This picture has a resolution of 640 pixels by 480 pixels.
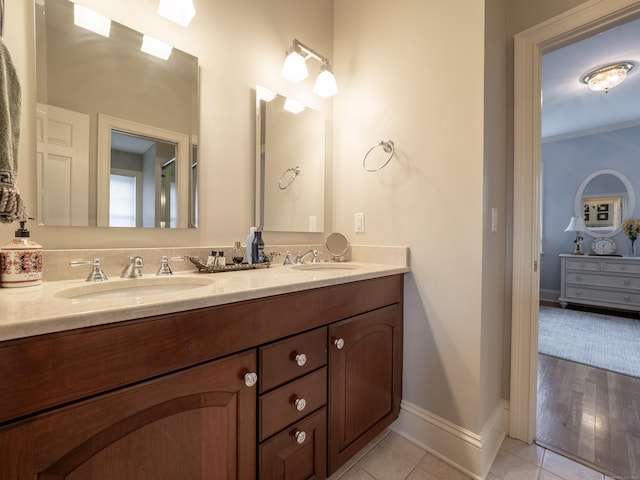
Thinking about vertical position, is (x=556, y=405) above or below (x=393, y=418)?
below

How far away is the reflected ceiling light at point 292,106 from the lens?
1.60 metres

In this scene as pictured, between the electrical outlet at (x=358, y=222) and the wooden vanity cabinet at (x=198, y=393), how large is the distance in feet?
1.75

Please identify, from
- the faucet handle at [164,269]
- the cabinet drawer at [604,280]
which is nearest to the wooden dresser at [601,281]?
the cabinet drawer at [604,280]

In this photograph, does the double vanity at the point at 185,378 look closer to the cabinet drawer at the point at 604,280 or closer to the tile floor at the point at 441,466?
the tile floor at the point at 441,466

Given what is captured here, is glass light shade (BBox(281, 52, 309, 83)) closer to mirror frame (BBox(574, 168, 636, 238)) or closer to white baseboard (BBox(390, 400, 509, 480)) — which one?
white baseboard (BBox(390, 400, 509, 480))

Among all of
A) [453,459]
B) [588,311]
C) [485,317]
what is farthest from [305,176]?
[588,311]

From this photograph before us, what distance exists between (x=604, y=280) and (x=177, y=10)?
16.5 feet

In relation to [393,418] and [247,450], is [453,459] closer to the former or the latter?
[393,418]

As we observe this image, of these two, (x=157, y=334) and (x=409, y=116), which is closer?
(x=157, y=334)

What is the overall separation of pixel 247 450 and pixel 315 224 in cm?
119

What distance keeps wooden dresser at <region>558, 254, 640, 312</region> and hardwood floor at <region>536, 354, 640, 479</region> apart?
2.11 m

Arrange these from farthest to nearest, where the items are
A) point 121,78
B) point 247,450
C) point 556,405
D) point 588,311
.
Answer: point 588,311 < point 556,405 < point 121,78 < point 247,450

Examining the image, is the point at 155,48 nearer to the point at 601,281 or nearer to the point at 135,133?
the point at 135,133

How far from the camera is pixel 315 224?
5.74 ft
